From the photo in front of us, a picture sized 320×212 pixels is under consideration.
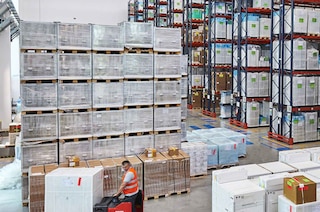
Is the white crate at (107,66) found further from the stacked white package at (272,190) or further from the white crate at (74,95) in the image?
the stacked white package at (272,190)

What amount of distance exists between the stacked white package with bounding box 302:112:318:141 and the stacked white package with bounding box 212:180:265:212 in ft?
23.7

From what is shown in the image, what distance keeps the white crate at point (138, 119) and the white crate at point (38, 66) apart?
180 centimetres

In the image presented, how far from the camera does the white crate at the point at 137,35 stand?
727cm

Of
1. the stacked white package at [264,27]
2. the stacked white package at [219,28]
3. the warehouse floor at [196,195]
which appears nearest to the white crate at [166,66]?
the warehouse floor at [196,195]

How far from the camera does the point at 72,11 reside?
22797mm

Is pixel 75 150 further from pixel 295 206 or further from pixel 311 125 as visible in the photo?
pixel 311 125

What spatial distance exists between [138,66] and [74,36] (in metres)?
1.51

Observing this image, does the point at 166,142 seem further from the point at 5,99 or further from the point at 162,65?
the point at 5,99

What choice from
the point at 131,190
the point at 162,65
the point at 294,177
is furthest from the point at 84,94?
the point at 294,177

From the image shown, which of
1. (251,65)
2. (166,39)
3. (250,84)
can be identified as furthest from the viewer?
(251,65)

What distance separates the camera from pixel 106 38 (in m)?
7.08

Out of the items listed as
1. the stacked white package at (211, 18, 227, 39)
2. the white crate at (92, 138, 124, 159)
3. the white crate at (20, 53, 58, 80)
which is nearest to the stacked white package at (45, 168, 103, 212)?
the white crate at (92, 138, 124, 159)

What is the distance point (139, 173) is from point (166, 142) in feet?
3.89

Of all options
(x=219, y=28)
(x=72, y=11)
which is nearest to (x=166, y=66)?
(x=219, y=28)
